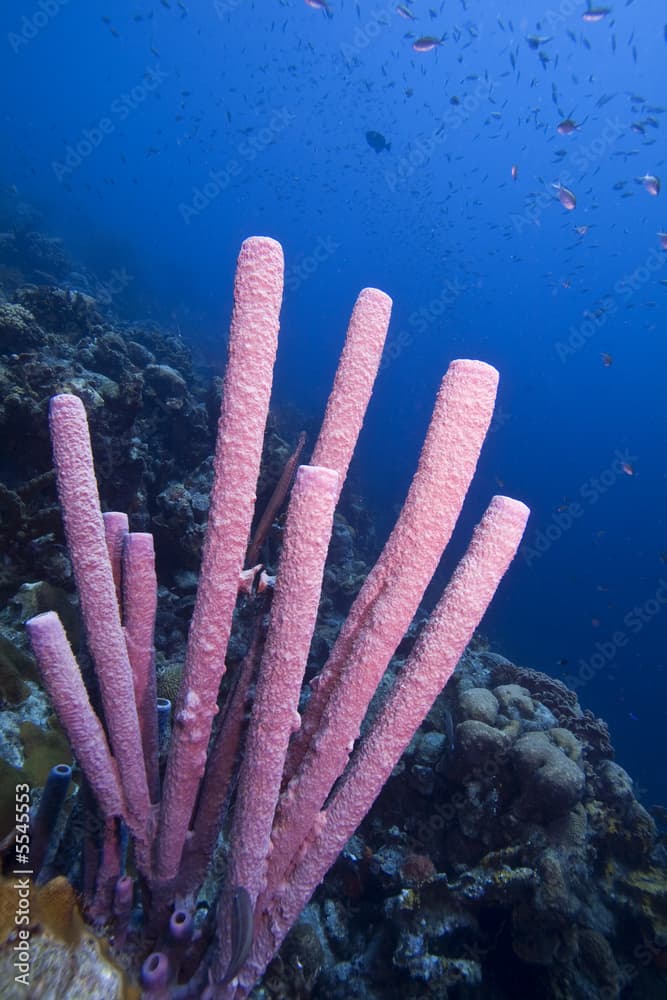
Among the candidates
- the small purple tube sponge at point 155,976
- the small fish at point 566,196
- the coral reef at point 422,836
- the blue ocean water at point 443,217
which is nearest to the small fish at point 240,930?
the small purple tube sponge at point 155,976

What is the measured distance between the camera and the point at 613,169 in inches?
1971

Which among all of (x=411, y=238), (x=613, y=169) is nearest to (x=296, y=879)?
(x=613, y=169)

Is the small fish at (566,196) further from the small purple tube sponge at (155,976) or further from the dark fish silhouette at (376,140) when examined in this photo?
the small purple tube sponge at (155,976)

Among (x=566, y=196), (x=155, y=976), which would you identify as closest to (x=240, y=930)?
(x=155, y=976)

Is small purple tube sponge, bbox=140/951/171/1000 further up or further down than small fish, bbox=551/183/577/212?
further down

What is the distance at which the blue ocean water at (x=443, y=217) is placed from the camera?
117 ft

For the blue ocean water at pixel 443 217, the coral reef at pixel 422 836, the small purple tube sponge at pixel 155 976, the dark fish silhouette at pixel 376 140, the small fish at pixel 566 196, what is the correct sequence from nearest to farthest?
the small purple tube sponge at pixel 155 976
the coral reef at pixel 422 836
the small fish at pixel 566 196
the dark fish silhouette at pixel 376 140
the blue ocean water at pixel 443 217

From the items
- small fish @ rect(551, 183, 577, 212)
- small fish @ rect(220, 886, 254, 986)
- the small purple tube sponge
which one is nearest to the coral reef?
the small purple tube sponge

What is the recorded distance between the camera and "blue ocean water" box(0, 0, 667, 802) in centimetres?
3556

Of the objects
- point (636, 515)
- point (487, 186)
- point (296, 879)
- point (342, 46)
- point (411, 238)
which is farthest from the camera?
point (411, 238)

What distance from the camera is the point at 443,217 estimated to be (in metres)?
79.5

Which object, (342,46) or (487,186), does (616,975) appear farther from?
(487,186)

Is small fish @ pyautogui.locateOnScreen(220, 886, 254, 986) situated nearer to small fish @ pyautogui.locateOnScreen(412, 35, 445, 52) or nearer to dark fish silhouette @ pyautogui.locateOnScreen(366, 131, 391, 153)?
small fish @ pyautogui.locateOnScreen(412, 35, 445, 52)

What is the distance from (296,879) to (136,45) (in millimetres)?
119599
